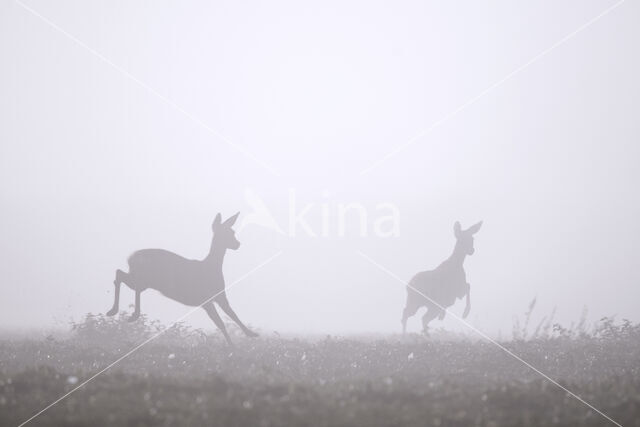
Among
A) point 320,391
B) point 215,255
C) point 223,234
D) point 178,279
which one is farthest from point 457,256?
point 320,391

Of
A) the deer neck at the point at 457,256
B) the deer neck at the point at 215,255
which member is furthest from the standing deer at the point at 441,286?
the deer neck at the point at 215,255

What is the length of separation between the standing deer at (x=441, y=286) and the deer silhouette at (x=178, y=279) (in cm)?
943

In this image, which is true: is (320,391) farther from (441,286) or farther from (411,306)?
(411,306)

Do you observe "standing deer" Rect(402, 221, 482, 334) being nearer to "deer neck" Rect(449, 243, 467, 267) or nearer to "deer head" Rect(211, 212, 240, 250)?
"deer neck" Rect(449, 243, 467, 267)

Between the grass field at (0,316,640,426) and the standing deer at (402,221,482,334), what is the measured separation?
8944 mm

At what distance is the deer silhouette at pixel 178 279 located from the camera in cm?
1703

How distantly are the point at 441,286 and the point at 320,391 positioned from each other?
636 inches

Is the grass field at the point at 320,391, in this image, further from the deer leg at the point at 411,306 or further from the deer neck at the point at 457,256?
the deer neck at the point at 457,256

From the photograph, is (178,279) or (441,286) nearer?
(178,279)

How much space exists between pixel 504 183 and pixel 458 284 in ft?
438

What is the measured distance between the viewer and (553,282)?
7300 centimetres

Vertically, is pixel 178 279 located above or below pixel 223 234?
below

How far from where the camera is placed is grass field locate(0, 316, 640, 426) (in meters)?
7.41

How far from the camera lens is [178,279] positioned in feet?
57.6
